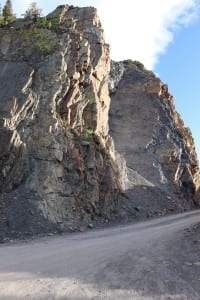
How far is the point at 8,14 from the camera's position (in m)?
44.2

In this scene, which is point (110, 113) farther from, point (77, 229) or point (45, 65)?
point (77, 229)

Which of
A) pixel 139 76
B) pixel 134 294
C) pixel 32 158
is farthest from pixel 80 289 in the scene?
pixel 139 76

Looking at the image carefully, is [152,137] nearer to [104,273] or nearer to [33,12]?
[33,12]

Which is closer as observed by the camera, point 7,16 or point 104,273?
point 104,273

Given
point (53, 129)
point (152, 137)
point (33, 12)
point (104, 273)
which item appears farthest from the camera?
point (152, 137)

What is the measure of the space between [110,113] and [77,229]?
32836mm

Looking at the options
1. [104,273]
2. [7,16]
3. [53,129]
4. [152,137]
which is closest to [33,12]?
[7,16]

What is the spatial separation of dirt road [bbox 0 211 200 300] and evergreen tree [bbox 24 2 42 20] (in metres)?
29.4

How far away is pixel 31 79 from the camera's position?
35.8m

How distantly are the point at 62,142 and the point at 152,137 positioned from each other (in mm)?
27227

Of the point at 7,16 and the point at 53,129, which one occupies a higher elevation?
the point at 7,16

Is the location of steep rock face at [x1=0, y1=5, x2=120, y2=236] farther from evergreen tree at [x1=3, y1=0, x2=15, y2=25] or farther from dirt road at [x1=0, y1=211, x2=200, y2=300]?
dirt road at [x1=0, y1=211, x2=200, y2=300]

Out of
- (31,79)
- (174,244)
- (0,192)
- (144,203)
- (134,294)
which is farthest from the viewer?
(144,203)

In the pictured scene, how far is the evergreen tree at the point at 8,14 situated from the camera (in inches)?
1694
